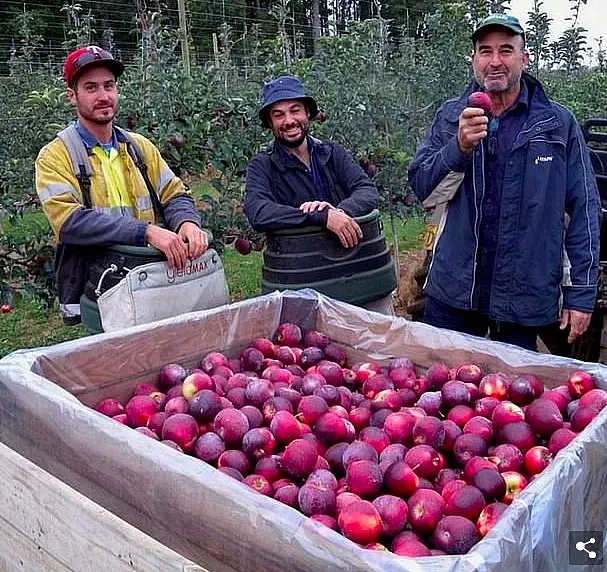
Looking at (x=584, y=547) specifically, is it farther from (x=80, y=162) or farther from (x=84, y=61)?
(x=84, y=61)

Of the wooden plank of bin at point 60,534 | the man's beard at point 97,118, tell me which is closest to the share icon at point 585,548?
the wooden plank of bin at point 60,534

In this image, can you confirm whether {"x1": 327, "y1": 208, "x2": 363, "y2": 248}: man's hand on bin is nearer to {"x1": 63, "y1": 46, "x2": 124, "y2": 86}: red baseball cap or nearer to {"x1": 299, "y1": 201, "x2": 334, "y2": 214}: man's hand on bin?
{"x1": 299, "y1": 201, "x2": 334, "y2": 214}: man's hand on bin

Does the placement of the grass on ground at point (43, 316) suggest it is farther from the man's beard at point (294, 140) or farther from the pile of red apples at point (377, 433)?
the pile of red apples at point (377, 433)

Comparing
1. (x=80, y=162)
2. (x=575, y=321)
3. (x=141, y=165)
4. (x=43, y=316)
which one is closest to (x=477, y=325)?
(x=575, y=321)

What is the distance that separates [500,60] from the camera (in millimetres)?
2518

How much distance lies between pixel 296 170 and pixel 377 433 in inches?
59.7

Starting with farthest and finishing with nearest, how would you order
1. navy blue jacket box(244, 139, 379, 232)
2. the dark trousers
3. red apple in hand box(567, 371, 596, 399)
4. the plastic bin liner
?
navy blue jacket box(244, 139, 379, 232) → the dark trousers → red apple in hand box(567, 371, 596, 399) → the plastic bin liner

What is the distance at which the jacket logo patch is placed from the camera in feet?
8.13

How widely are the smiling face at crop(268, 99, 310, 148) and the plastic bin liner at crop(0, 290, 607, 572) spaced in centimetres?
76

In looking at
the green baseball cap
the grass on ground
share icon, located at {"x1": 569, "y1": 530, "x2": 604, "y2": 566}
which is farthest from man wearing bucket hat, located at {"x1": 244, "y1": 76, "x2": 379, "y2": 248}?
the grass on ground

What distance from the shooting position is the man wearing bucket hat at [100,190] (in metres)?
2.49

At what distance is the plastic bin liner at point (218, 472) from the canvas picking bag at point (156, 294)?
0.54 feet

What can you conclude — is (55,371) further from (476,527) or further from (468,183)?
(468,183)

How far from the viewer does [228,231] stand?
191 inches
